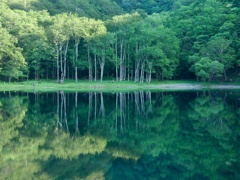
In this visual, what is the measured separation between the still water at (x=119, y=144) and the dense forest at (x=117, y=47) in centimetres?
4275

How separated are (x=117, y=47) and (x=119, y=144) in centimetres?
6714

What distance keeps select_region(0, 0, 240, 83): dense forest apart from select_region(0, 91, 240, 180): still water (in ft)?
140

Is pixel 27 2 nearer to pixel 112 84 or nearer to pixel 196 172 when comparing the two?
pixel 112 84

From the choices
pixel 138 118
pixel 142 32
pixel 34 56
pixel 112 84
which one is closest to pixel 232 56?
pixel 142 32

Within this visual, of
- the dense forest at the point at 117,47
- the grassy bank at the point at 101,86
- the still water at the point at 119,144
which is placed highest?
the dense forest at the point at 117,47

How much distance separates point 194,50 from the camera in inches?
3388

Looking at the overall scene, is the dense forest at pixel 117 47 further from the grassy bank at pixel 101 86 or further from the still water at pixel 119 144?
the still water at pixel 119 144

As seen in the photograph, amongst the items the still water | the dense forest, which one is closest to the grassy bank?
the dense forest

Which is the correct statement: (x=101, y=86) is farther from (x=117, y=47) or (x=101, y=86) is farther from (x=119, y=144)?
(x=119, y=144)

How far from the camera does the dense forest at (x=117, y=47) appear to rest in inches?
2899

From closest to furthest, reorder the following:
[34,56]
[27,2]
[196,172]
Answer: [196,172] → [34,56] → [27,2]

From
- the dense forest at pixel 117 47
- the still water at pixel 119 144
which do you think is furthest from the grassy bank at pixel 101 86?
the still water at pixel 119 144

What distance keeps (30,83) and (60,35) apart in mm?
11800

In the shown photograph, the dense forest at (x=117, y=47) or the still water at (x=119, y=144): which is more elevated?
the dense forest at (x=117, y=47)
